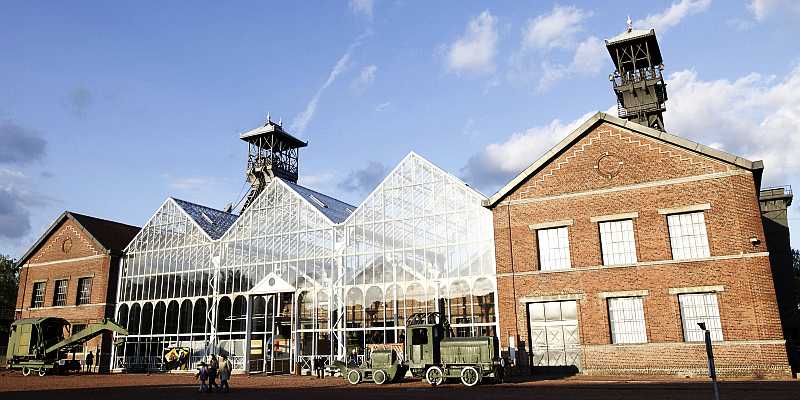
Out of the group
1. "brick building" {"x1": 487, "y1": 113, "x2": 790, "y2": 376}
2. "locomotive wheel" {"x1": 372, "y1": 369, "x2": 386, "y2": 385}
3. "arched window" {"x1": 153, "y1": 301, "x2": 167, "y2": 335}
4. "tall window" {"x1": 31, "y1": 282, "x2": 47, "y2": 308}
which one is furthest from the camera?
"tall window" {"x1": 31, "y1": 282, "x2": 47, "y2": 308}

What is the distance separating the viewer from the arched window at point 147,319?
129 feet

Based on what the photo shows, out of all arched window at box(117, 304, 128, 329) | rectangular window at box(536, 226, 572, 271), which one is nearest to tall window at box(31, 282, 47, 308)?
arched window at box(117, 304, 128, 329)

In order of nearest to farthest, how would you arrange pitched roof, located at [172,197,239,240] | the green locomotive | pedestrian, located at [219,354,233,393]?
pedestrian, located at [219,354,233,393] → the green locomotive → pitched roof, located at [172,197,239,240]

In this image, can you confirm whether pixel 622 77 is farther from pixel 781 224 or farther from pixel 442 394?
pixel 442 394

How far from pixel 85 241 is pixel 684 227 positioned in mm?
39861

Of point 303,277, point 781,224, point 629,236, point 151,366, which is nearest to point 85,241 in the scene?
point 151,366

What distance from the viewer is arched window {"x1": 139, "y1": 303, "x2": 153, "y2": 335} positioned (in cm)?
3934

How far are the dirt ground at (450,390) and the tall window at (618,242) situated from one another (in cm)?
551

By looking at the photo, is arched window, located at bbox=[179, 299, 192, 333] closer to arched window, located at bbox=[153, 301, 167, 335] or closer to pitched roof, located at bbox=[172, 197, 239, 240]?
arched window, located at bbox=[153, 301, 167, 335]

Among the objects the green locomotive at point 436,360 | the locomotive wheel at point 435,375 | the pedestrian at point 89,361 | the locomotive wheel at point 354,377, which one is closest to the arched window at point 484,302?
the green locomotive at point 436,360

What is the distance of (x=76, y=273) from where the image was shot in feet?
141

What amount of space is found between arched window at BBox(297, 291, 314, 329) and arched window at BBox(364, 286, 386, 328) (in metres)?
3.87

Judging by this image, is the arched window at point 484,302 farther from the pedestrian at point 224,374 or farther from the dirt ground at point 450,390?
the pedestrian at point 224,374

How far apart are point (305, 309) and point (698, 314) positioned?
20.6 metres
